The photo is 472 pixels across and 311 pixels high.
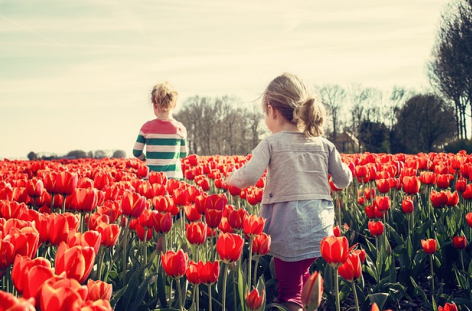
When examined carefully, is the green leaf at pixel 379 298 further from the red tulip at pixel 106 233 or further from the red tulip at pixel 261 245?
the red tulip at pixel 106 233

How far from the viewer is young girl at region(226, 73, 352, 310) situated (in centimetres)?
361

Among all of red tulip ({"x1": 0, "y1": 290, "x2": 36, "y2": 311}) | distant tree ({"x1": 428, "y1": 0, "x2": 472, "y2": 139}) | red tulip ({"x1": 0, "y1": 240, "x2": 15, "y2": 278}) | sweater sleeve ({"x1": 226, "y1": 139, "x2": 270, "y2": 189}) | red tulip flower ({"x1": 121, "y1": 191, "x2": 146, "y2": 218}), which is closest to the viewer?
red tulip ({"x1": 0, "y1": 290, "x2": 36, "y2": 311})

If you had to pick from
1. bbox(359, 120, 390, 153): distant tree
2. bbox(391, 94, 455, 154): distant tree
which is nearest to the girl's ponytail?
bbox(391, 94, 455, 154): distant tree

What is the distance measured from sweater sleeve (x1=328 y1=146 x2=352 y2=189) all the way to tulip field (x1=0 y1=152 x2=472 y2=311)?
44 cm

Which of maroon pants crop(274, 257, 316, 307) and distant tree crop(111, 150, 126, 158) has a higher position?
distant tree crop(111, 150, 126, 158)

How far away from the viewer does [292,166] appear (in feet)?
12.2

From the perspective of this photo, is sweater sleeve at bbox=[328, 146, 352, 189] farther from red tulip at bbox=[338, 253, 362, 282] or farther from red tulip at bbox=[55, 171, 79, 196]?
red tulip at bbox=[55, 171, 79, 196]

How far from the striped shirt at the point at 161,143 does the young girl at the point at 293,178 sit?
2.88 metres

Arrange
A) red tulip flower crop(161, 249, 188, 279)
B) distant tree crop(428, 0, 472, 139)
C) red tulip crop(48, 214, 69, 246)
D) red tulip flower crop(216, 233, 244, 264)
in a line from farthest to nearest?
1. distant tree crop(428, 0, 472, 139)
2. red tulip flower crop(216, 233, 244, 264)
3. red tulip flower crop(161, 249, 188, 279)
4. red tulip crop(48, 214, 69, 246)

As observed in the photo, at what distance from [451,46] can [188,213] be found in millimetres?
33151

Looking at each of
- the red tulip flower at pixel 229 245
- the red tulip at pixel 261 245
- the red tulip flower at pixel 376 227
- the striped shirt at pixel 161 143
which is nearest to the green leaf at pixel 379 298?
the red tulip flower at pixel 376 227

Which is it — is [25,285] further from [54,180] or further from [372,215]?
[372,215]

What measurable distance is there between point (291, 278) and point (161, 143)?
3532 millimetres

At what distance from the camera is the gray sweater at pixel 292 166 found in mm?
3719
